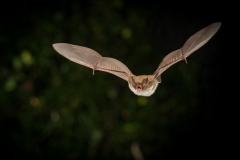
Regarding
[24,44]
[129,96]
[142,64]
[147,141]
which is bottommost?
[147,141]

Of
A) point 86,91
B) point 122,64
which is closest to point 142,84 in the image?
A: point 122,64

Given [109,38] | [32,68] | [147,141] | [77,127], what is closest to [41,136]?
[77,127]

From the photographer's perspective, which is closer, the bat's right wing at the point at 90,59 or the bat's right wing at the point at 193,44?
the bat's right wing at the point at 193,44

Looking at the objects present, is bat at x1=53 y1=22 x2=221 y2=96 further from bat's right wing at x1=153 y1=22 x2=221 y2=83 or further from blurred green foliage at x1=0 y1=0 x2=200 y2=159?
blurred green foliage at x1=0 y1=0 x2=200 y2=159

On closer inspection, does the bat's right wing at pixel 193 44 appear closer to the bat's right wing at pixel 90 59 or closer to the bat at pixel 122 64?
the bat at pixel 122 64

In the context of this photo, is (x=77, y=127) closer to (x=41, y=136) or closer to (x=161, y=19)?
(x=41, y=136)

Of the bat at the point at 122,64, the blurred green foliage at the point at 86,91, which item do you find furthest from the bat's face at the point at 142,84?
the blurred green foliage at the point at 86,91

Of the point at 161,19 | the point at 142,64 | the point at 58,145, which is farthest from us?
the point at 58,145
